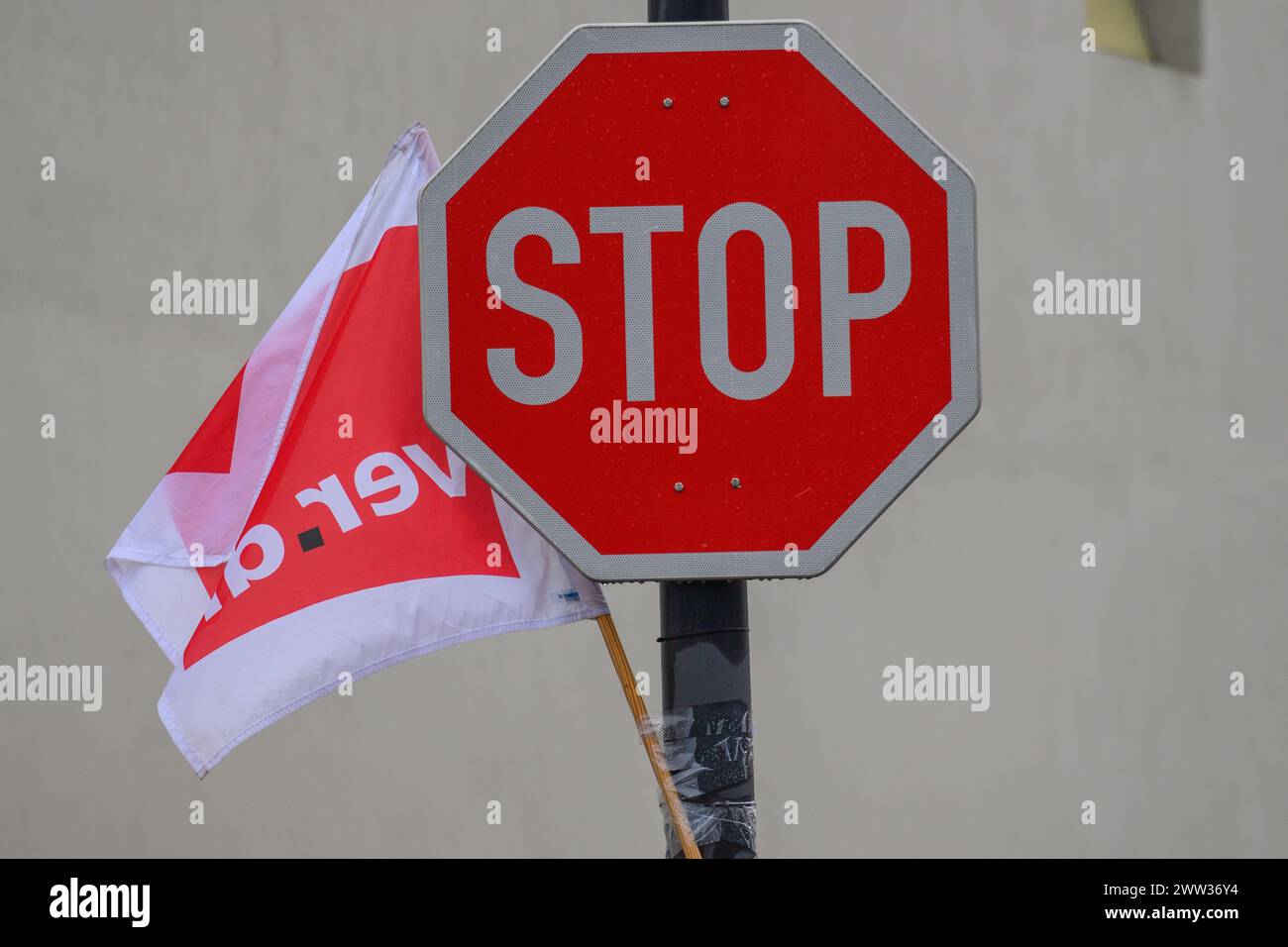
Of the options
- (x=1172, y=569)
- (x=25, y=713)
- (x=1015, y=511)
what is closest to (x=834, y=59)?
(x=25, y=713)

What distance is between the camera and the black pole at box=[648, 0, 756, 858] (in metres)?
1.90

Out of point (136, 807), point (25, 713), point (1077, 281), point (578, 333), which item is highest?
point (1077, 281)

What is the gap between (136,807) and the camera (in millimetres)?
4539

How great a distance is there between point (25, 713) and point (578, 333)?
3224 mm

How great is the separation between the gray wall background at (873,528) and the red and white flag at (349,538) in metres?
2.36

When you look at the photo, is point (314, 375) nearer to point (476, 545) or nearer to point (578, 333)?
point (476, 545)

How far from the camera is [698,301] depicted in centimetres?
187

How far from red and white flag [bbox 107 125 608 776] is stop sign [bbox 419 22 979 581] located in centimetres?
41

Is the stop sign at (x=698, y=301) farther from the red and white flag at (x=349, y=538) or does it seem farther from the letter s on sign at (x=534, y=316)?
the red and white flag at (x=349, y=538)
